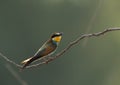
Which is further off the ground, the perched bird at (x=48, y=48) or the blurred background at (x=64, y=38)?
the perched bird at (x=48, y=48)

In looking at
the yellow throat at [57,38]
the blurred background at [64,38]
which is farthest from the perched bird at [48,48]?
the blurred background at [64,38]

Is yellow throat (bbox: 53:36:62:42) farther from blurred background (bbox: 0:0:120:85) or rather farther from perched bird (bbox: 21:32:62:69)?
blurred background (bbox: 0:0:120:85)

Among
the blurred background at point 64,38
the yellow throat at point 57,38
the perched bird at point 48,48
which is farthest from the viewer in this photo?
the blurred background at point 64,38

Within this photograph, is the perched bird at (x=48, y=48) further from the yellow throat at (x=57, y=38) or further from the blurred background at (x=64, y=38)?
the blurred background at (x=64, y=38)

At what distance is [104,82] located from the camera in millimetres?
14773

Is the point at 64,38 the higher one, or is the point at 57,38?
the point at 57,38

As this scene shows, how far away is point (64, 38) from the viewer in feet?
50.6

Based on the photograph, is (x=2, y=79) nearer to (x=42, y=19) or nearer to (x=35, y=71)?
(x=35, y=71)

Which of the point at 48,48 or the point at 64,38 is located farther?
the point at 64,38

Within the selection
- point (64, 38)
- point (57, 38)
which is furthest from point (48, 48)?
point (64, 38)

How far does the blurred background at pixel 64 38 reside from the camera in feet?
49.4

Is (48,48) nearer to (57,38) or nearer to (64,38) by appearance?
(57,38)

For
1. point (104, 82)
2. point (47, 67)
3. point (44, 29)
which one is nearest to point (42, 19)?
point (44, 29)

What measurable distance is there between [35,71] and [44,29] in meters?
1.05
